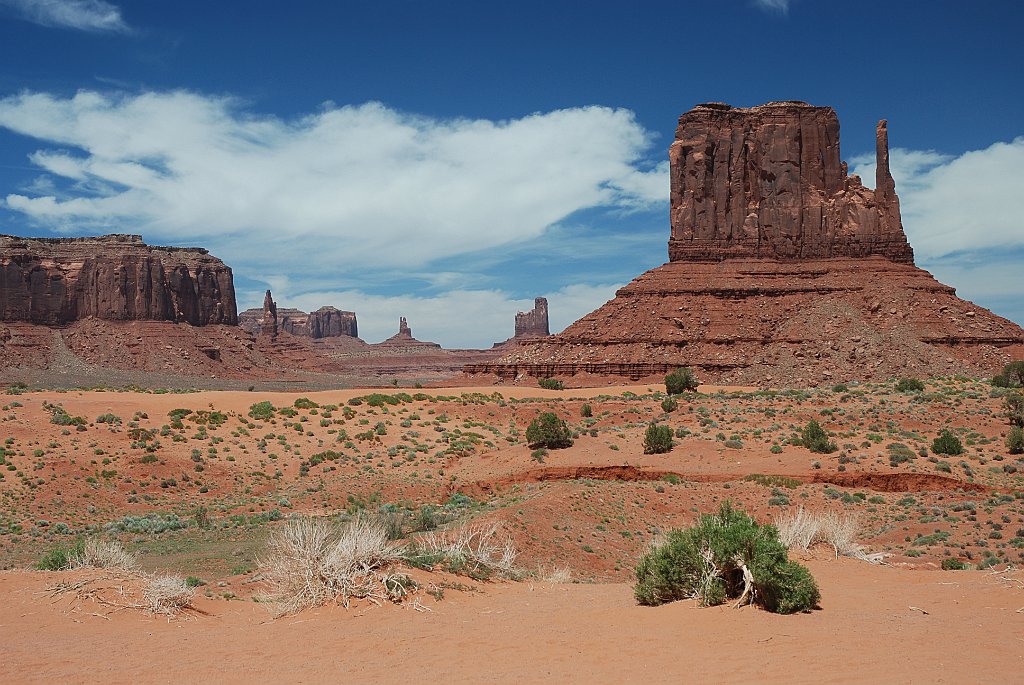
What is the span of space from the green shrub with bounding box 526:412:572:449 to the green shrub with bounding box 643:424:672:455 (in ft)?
9.42

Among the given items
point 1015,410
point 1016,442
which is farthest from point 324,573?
point 1015,410

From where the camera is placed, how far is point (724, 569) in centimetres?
1041

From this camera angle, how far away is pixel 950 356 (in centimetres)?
6388

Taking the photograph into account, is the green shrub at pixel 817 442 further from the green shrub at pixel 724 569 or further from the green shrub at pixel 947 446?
the green shrub at pixel 724 569

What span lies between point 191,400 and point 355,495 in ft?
55.7

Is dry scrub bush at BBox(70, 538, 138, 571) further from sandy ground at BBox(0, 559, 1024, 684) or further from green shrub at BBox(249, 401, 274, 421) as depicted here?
green shrub at BBox(249, 401, 274, 421)

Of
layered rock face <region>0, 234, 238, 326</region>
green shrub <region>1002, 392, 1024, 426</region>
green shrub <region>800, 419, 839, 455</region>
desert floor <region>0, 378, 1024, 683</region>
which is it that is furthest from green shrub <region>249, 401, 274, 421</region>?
layered rock face <region>0, 234, 238, 326</region>

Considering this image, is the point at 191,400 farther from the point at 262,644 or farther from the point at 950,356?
the point at 950,356

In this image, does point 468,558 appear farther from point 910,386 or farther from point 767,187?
point 767,187

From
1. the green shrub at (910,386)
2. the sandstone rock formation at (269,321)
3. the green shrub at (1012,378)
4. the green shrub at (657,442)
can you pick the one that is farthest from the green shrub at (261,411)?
the sandstone rock formation at (269,321)

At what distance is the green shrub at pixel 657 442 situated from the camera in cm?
2983

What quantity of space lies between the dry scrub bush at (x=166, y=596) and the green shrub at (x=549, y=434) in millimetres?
20343

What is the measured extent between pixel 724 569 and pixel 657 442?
19611 millimetres

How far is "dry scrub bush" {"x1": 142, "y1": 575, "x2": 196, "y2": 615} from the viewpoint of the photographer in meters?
10.8
